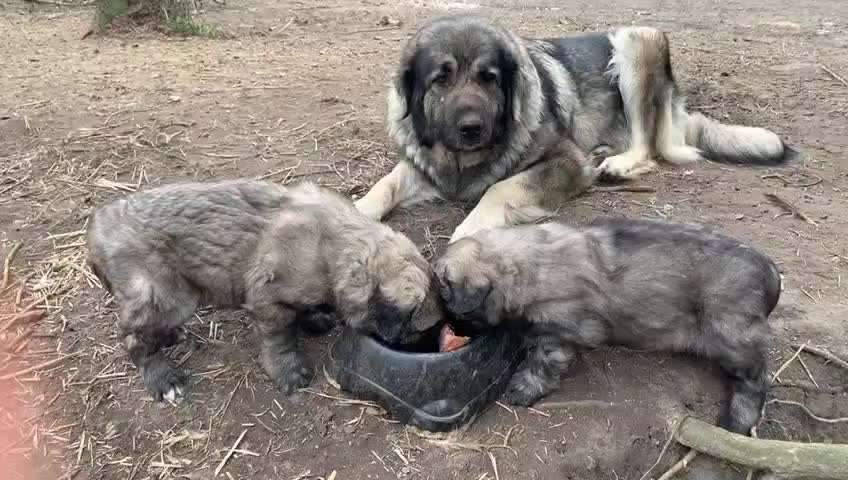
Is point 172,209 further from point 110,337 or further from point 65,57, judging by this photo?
point 65,57

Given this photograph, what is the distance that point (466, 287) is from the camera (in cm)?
360

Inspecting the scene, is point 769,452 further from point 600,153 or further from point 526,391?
point 600,153

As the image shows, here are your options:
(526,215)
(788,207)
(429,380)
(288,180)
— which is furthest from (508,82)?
(429,380)

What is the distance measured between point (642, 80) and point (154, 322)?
4.66 meters

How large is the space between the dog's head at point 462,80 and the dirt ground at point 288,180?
710 mm

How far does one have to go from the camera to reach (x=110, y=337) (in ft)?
13.3

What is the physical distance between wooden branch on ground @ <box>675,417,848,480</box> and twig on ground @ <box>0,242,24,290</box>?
3936 mm

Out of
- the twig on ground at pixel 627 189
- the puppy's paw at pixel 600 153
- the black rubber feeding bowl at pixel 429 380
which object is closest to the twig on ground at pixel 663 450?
the black rubber feeding bowl at pixel 429 380

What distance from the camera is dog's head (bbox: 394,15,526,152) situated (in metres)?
4.82

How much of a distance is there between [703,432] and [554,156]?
2.66 m

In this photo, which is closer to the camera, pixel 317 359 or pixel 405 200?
pixel 317 359

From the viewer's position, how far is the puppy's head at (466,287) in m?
3.59

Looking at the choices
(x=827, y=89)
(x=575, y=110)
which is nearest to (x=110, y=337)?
(x=575, y=110)

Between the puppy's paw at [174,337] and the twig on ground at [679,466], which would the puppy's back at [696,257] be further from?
the puppy's paw at [174,337]
